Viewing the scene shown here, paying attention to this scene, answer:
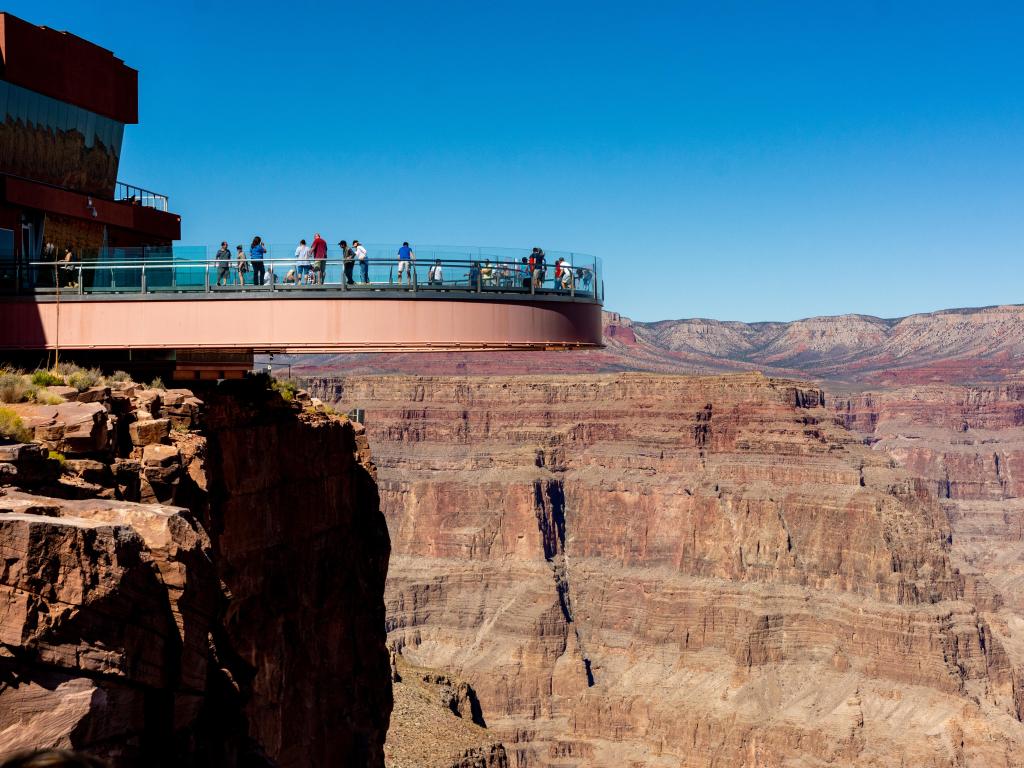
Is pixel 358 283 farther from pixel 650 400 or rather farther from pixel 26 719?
pixel 650 400

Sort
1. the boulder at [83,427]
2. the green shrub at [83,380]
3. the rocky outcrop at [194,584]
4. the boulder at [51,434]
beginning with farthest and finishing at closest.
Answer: the green shrub at [83,380]
the boulder at [83,427]
the boulder at [51,434]
the rocky outcrop at [194,584]

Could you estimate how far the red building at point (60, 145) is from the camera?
27.1 m

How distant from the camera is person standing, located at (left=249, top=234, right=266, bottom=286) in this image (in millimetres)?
25812

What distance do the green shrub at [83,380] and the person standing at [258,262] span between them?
377 centimetres

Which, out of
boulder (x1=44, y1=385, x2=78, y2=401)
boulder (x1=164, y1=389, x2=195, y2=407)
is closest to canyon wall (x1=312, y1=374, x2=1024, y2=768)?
boulder (x1=164, y1=389, x2=195, y2=407)

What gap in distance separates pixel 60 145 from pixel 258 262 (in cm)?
653

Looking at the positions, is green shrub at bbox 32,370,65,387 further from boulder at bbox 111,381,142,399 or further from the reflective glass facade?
the reflective glass facade

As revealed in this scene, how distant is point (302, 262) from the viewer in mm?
25469

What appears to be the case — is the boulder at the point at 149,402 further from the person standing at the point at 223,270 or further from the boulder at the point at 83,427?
the person standing at the point at 223,270

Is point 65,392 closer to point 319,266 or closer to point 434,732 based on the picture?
point 319,266

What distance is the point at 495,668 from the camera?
128 metres

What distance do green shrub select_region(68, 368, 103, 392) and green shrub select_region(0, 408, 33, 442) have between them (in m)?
3.30

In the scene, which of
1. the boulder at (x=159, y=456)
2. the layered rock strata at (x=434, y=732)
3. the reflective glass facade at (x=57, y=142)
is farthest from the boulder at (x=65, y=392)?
the layered rock strata at (x=434, y=732)

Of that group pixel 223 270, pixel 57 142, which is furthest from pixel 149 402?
pixel 57 142
